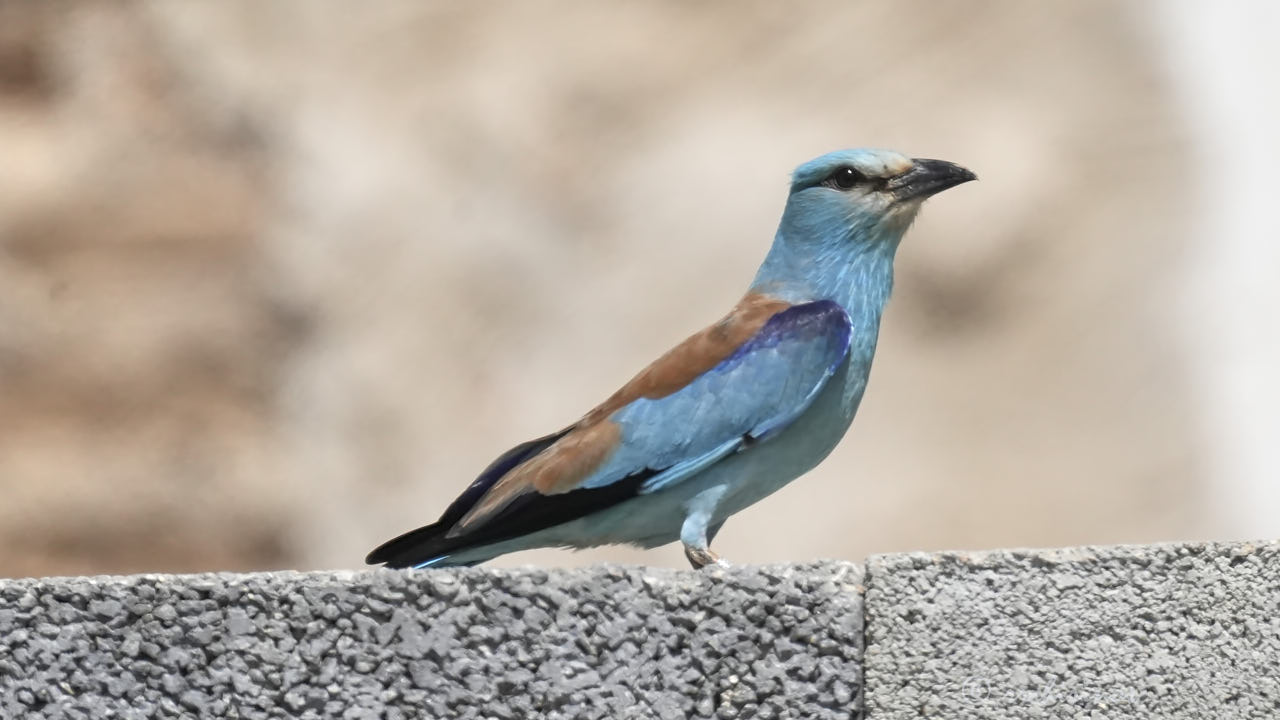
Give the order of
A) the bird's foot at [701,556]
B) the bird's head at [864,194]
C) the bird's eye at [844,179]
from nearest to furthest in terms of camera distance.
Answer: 1. the bird's foot at [701,556]
2. the bird's head at [864,194]
3. the bird's eye at [844,179]

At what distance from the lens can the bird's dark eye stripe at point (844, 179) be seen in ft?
17.0

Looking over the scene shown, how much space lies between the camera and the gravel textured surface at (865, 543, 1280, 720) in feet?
10.1

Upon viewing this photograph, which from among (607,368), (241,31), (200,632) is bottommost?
(200,632)

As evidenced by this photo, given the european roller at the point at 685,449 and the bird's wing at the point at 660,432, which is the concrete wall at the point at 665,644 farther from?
the bird's wing at the point at 660,432

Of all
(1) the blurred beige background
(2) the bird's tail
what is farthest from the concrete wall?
(1) the blurred beige background

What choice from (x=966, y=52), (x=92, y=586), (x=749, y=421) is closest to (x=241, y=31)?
(x=966, y=52)

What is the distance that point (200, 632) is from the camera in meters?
3.12

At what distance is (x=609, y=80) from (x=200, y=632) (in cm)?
741

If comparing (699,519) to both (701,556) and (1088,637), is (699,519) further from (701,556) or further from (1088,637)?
(1088,637)

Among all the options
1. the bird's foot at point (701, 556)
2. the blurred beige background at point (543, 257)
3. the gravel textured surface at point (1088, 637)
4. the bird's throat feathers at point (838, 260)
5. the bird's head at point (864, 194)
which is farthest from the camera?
the blurred beige background at point (543, 257)

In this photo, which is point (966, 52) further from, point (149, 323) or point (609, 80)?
point (149, 323)

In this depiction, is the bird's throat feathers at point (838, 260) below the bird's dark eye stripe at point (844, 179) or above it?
below

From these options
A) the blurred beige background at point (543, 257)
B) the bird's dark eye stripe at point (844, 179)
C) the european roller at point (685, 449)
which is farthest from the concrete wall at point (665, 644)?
the blurred beige background at point (543, 257)

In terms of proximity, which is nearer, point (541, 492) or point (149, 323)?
point (541, 492)
